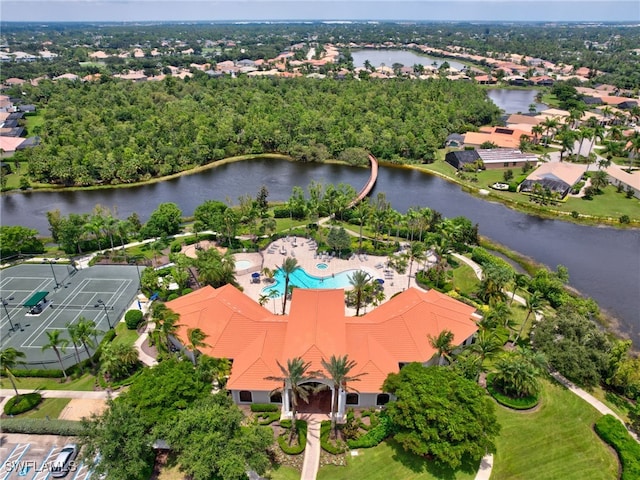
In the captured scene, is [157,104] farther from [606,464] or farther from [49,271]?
[606,464]

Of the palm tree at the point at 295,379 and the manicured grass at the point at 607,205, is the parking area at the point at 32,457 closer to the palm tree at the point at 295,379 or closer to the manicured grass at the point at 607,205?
the palm tree at the point at 295,379

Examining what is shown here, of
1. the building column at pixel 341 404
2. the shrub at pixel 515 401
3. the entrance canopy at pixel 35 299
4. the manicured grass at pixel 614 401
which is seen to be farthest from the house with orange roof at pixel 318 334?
the entrance canopy at pixel 35 299

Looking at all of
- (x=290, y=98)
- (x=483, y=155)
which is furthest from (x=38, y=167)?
(x=483, y=155)

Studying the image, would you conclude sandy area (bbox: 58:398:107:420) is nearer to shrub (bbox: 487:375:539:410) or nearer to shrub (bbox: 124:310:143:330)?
shrub (bbox: 124:310:143:330)

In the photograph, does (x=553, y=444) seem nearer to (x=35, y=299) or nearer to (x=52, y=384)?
(x=52, y=384)

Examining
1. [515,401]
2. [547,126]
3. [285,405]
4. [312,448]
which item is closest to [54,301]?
[285,405]

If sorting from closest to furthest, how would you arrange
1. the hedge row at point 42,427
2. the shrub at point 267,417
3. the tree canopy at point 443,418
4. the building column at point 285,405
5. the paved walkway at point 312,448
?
1. the tree canopy at point 443,418
2. the paved walkway at point 312,448
3. the hedge row at point 42,427
4. the shrub at point 267,417
5. the building column at point 285,405

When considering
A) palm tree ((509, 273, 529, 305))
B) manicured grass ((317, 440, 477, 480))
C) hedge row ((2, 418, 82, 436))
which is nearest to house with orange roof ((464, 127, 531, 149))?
palm tree ((509, 273, 529, 305))
